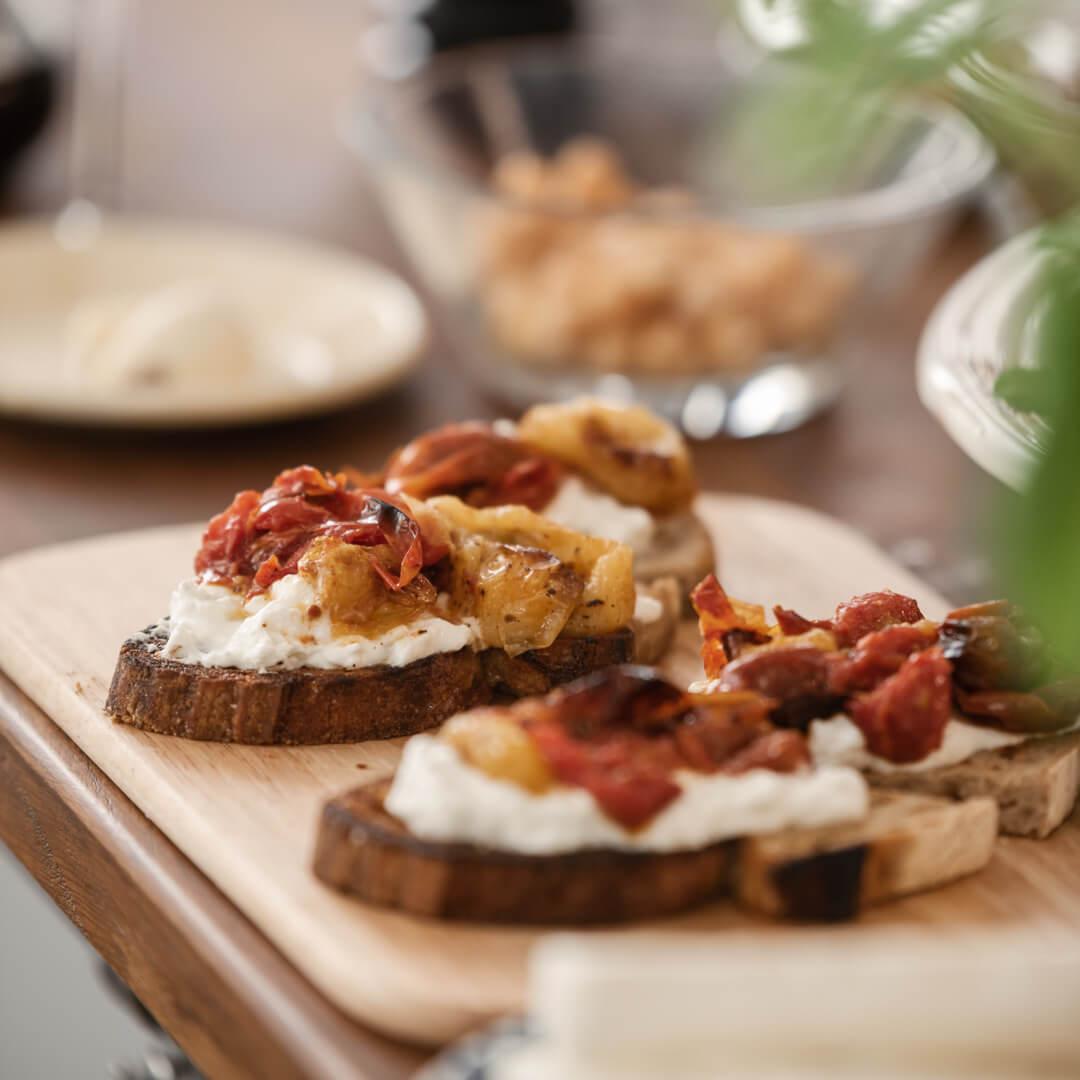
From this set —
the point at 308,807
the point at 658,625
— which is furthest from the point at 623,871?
the point at 658,625

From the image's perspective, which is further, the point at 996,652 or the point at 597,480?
the point at 597,480

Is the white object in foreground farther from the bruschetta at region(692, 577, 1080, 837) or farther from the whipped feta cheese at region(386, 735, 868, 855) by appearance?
the bruschetta at region(692, 577, 1080, 837)

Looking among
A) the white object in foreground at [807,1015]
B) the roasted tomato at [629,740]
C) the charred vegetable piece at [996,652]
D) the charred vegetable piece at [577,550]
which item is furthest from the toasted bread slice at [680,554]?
the white object in foreground at [807,1015]

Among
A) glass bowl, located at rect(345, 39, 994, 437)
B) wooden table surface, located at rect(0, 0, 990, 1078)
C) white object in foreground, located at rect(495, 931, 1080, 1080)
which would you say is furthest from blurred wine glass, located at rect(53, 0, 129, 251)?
white object in foreground, located at rect(495, 931, 1080, 1080)

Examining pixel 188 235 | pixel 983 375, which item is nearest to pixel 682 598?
pixel 983 375

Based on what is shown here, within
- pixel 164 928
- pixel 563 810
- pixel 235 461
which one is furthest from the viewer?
pixel 235 461

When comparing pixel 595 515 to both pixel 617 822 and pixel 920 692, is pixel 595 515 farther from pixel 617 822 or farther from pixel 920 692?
pixel 617 822

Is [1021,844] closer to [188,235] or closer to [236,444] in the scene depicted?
[236,444]
